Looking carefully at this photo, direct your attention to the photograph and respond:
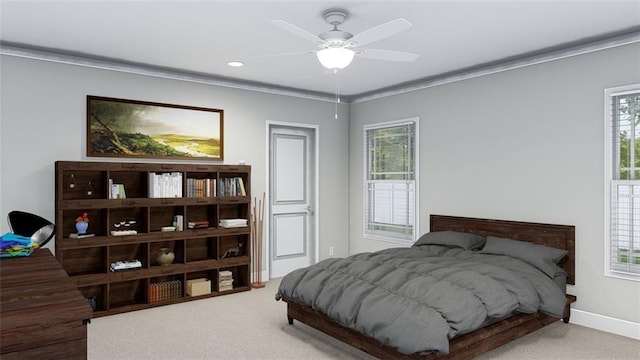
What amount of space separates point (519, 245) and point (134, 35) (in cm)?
389

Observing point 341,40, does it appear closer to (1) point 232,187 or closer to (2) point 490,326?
(2) point 490,326

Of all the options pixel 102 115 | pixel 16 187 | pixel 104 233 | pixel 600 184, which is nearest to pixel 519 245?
pixel 600 184

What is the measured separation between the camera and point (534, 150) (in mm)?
4395

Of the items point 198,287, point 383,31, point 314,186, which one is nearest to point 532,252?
point 383,31

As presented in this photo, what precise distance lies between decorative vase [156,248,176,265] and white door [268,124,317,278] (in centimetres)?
146

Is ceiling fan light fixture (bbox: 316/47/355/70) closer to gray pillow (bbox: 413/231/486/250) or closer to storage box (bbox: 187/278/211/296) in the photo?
gray pillow (bbox: 413/231/486/250)

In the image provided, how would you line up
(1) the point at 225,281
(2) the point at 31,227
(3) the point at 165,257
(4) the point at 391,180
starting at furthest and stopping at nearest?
(4) the point at 391,180 → (1) the point at 225,281 → (3) the point at 165,257 → (2) the point at 31,227

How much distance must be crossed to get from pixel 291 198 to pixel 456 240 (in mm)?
2395

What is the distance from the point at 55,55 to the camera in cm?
424

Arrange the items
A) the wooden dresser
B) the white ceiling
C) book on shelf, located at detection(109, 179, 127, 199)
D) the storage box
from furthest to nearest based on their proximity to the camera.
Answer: the storage box
book on shelf, located at detection(109, 179, 127, 199)
the white ceiling
the wooden dresser

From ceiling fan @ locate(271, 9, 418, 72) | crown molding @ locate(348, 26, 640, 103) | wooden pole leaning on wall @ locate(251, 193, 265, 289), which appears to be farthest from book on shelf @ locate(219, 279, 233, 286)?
crown molding @ locate(348, 26, 640, 103)

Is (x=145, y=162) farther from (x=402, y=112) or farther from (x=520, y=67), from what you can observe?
(x=520, y=67)

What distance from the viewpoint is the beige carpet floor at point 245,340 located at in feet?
10.9

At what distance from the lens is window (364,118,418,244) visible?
18.8 feet
